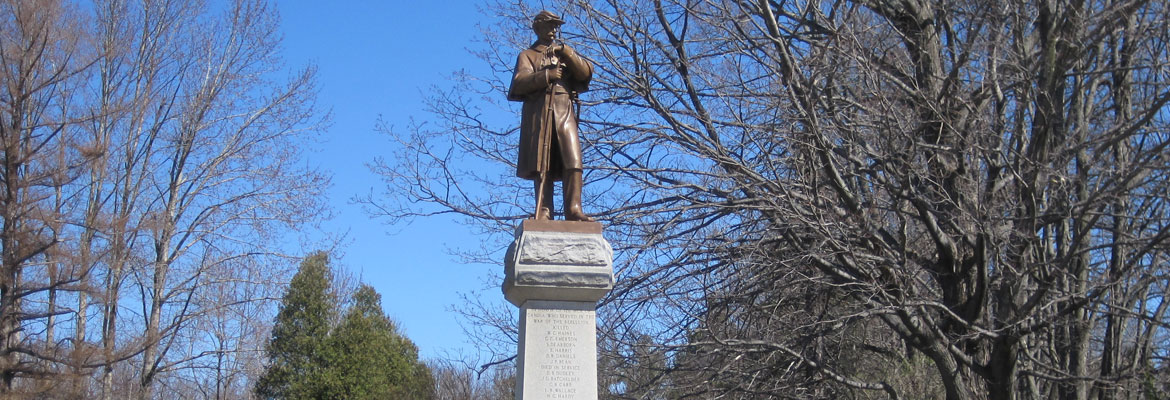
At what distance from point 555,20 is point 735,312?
5866 mm

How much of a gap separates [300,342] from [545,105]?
2288 cm

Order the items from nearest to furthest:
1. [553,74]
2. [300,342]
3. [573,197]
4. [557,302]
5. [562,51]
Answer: [557,302], [573,197], [553,74], [562,51], [300,342]

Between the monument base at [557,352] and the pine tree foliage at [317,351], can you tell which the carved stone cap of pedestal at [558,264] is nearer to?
the monument base at [557,352]

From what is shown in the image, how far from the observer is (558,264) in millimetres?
7512

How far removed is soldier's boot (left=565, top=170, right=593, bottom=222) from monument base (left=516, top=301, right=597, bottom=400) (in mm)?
689

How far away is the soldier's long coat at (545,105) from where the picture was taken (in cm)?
816

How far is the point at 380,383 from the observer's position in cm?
3084

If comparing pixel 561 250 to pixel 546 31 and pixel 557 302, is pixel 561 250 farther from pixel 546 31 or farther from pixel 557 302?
pixel 546 31

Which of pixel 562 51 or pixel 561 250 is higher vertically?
pixel 562 51

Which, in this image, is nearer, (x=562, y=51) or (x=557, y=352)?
(x=557, y=352)

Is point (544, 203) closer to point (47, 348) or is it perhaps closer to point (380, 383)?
point (47, 348)

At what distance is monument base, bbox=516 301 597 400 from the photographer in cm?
741

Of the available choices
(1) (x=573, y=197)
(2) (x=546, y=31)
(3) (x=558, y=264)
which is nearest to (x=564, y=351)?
(3) (x=558, y=264)

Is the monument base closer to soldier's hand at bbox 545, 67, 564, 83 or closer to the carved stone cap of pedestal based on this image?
the carved stone cap of pedestal
